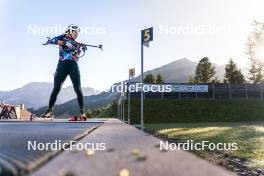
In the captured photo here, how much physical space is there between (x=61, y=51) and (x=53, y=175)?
11.1 metres

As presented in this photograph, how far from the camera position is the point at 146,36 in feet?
65.9

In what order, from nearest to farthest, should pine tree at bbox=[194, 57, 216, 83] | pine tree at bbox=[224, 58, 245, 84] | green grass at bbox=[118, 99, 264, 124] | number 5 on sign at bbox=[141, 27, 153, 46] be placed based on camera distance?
number 5 on sign at bbox=[141, 27, 153, 46], green grass at bbox=[118, 99, 264, 124], pine tree at bbox=[224, 58, 245, 84], pine tree at bbox=[194, 57, 216, 83]

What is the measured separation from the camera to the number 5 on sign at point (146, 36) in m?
19.8

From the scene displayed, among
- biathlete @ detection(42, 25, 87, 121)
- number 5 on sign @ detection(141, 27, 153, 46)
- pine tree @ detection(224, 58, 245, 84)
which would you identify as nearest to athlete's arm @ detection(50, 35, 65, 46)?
biathlete @ detection(42, 25, 87, 121)

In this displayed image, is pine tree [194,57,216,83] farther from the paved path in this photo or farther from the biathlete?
the paved path

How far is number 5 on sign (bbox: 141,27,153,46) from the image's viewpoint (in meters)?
19.8

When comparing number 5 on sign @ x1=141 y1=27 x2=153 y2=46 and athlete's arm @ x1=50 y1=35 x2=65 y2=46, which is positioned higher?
number 5 on sign @ x1=141 y1=27 x2=153 y2=46

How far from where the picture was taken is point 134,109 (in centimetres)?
7038

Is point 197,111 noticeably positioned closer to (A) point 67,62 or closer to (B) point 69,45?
(A) point 67,62

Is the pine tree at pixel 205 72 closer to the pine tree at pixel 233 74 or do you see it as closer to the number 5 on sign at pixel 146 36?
the pine tree at pixel 233 74

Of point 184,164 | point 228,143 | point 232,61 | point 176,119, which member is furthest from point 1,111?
point 232,61

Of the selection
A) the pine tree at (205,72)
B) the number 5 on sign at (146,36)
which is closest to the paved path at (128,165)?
the number 5 on sign at (146,36)

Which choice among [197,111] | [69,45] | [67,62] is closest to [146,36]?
[67,62]

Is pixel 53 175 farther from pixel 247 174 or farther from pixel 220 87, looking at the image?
pixel 220 87
